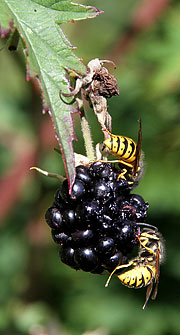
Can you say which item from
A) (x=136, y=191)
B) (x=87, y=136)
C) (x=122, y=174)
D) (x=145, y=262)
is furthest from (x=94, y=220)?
(x=136, y=191)

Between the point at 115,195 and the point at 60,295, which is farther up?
the point at 115,195

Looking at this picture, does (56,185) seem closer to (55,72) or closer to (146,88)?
(146,88)

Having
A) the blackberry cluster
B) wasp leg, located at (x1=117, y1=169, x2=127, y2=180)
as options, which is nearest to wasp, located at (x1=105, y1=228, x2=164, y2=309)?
the blackberry cluster

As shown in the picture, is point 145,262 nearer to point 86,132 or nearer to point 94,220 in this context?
point 94,220

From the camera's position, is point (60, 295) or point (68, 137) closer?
point (68, 137)

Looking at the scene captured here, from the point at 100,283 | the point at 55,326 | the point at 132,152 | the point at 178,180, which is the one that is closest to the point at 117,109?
the point at 178,180

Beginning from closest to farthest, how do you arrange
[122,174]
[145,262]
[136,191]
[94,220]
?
[94,220] → [122,174] → [145,262] → [136,191]

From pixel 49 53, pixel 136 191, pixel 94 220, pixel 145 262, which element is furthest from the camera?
pixel 136 191
